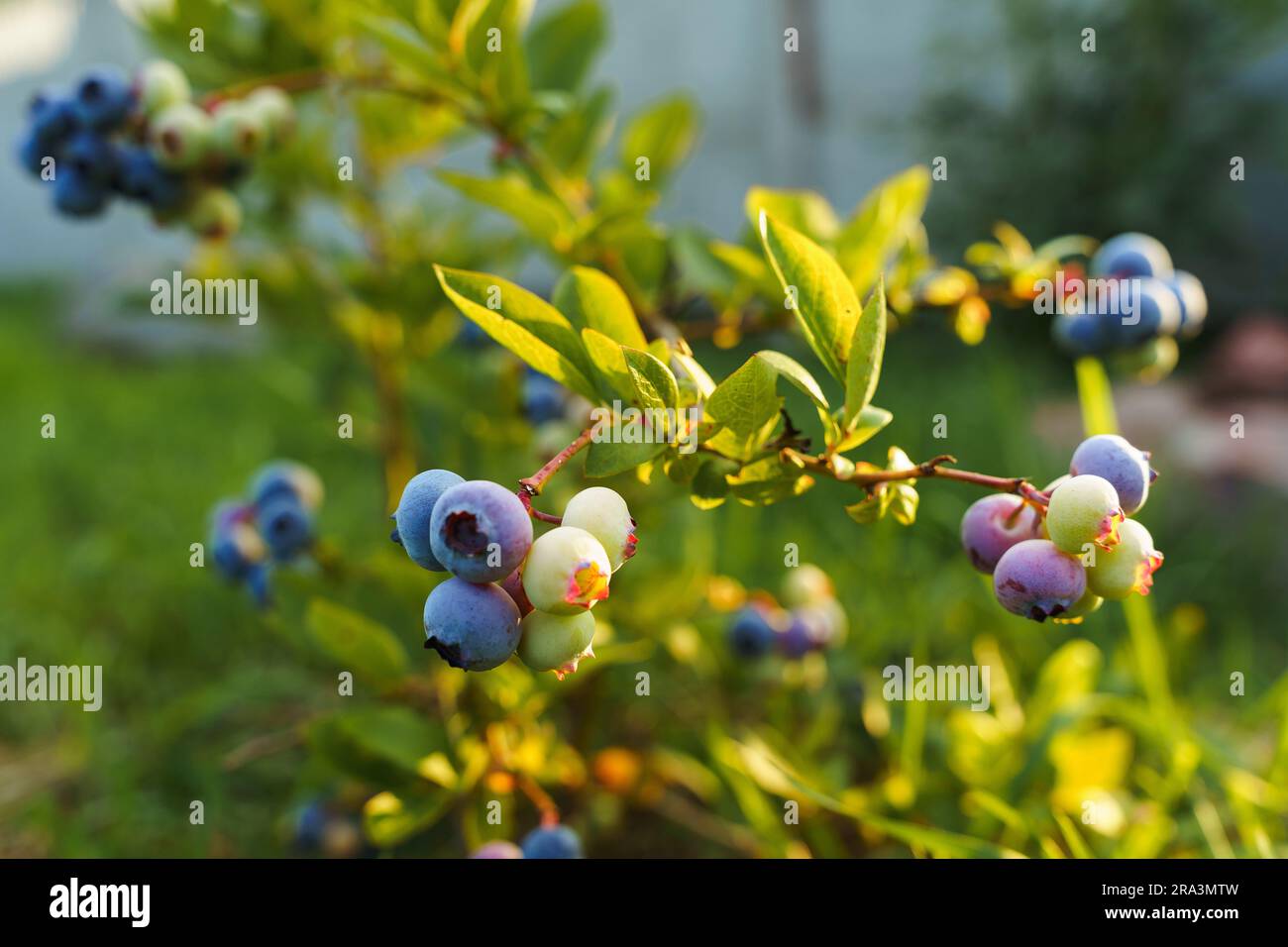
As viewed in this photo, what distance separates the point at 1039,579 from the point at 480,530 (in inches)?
9.8

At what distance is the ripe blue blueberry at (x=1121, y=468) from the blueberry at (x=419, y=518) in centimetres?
29

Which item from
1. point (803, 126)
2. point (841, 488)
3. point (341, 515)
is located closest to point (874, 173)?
point (803, 126)

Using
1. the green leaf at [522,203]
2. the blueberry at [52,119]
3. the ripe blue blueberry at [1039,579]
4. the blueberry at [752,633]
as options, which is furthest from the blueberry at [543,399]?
the ripe blue blueberry at [1039,579]

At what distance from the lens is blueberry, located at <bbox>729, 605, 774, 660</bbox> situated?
41.7 inches

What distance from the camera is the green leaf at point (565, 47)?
0.91 metres

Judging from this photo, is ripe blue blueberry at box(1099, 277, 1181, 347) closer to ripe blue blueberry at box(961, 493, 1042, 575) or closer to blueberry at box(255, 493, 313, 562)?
ripe blue blueberry at box(961, 493, 1042, 575)

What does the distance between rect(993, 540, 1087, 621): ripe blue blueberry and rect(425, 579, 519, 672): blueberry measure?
228 millimetres

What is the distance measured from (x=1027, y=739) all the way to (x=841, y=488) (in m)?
0.99

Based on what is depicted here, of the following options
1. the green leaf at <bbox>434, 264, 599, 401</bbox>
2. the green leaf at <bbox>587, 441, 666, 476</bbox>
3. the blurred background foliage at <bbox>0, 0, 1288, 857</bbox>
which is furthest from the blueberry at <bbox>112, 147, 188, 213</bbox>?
the green leaf at <bbox>587, 441, 666, 476</bbox>

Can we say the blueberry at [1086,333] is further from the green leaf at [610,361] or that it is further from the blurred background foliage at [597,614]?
the green leaf at [610,361]

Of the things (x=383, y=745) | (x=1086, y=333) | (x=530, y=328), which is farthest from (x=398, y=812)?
(x=1086, y=333)

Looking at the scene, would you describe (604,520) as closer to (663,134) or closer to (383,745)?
(383,745)

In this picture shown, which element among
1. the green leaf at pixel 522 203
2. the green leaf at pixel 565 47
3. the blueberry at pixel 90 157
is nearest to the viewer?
the green leaf at pixel 522 203
